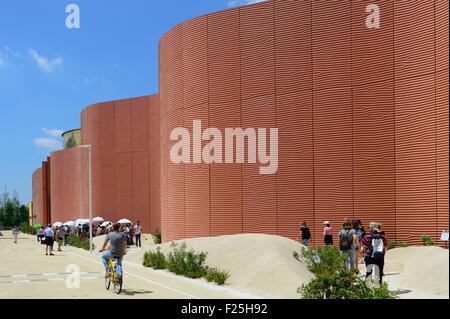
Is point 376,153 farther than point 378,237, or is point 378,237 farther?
point 376,153

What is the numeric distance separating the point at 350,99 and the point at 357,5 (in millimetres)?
4550

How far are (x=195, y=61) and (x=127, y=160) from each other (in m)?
23.4

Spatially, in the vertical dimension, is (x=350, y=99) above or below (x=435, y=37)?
below

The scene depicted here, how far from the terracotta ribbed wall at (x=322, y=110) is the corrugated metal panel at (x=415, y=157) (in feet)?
0.15

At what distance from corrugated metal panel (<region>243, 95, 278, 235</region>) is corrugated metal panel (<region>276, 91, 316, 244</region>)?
1.40ft

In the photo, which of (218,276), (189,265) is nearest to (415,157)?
(189,265)

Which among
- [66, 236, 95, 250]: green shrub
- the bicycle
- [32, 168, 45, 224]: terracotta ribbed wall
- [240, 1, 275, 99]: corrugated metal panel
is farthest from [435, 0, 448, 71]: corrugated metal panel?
[32, 168, 45, 224]: terracotta ribbed wall

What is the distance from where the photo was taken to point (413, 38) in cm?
2434

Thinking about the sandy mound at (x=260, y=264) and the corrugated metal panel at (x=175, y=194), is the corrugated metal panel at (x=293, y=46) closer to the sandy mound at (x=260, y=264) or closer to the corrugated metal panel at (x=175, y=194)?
the corrugated metal panel at (x=175, y=194)

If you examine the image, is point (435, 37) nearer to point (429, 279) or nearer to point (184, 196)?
point (429, 279)

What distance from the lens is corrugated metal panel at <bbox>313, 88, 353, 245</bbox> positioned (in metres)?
26.6

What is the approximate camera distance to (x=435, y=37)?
920 inches

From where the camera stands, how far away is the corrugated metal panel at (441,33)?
22.6 m
